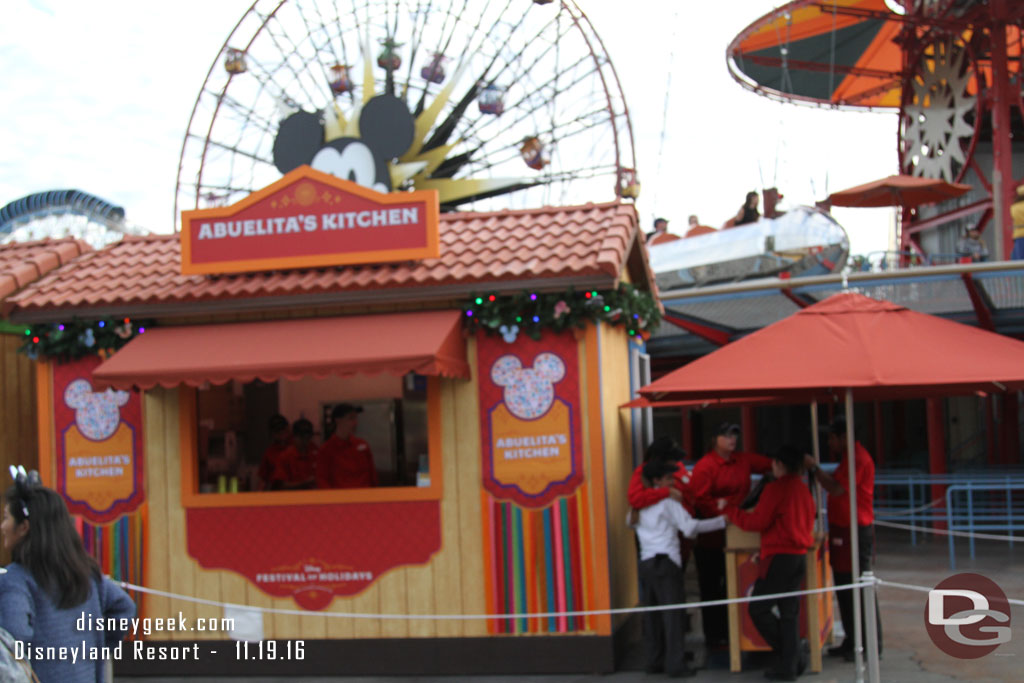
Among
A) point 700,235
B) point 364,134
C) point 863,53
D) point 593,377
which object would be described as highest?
point 863,53

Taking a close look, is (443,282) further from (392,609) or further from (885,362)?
(885,362)

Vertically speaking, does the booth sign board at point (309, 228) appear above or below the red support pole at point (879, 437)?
above

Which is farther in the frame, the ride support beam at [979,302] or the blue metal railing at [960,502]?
the ride support beam at [979,302]

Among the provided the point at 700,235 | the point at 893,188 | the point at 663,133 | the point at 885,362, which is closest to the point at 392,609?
the point at 885,362

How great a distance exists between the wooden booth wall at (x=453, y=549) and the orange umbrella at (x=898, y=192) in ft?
34.0

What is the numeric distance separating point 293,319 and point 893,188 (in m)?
12.1

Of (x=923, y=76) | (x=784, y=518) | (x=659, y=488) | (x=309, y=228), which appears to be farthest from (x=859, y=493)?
(x=923, y=76)

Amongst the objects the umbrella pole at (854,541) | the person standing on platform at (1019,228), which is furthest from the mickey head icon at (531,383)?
the person standing on platform at (1019,228)

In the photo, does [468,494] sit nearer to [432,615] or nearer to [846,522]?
[432,615]

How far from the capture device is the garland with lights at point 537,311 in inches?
311

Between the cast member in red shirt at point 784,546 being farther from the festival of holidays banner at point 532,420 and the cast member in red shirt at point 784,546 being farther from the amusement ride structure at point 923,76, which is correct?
the amusement ride structure at point 923,76

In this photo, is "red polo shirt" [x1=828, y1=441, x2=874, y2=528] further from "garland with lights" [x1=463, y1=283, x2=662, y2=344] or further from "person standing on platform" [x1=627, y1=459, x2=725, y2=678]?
"garland with lights" [x1=463, y1=283, x2=662, y2=344]

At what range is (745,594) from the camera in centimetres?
775

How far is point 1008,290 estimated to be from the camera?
1453 cm
